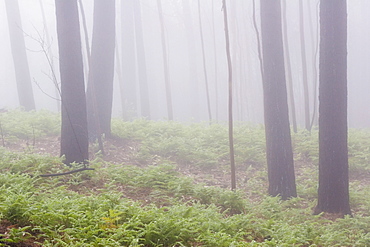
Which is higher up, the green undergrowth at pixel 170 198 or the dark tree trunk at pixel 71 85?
the dark tree trunk at pixel 71 85

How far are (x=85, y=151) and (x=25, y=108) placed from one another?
37.7ft

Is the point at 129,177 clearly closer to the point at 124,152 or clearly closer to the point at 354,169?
the point at 124,152

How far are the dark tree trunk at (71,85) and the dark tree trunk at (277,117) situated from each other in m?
4.34

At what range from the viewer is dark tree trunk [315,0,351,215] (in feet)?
23.5

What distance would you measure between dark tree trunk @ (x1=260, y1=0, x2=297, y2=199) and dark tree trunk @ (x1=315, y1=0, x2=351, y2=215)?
1108 millimetres

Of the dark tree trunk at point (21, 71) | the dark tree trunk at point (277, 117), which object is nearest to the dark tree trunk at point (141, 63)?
the dark tree trunk at point (21, 71)

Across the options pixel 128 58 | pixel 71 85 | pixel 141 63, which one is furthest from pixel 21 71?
pixel 71 85

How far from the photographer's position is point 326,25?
7.27 m

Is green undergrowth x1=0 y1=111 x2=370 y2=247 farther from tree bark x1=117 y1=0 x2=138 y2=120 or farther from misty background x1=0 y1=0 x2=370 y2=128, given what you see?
misty background x1=0 y1=0 x2=370 y2=128

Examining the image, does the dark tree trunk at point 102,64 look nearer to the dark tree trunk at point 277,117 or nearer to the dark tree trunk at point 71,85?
the dark tree trunk at point 71,85

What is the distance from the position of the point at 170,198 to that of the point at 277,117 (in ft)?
11.4

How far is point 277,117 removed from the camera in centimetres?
839

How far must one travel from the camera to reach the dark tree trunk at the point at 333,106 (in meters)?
7.16

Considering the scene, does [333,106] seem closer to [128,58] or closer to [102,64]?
[102,64]
